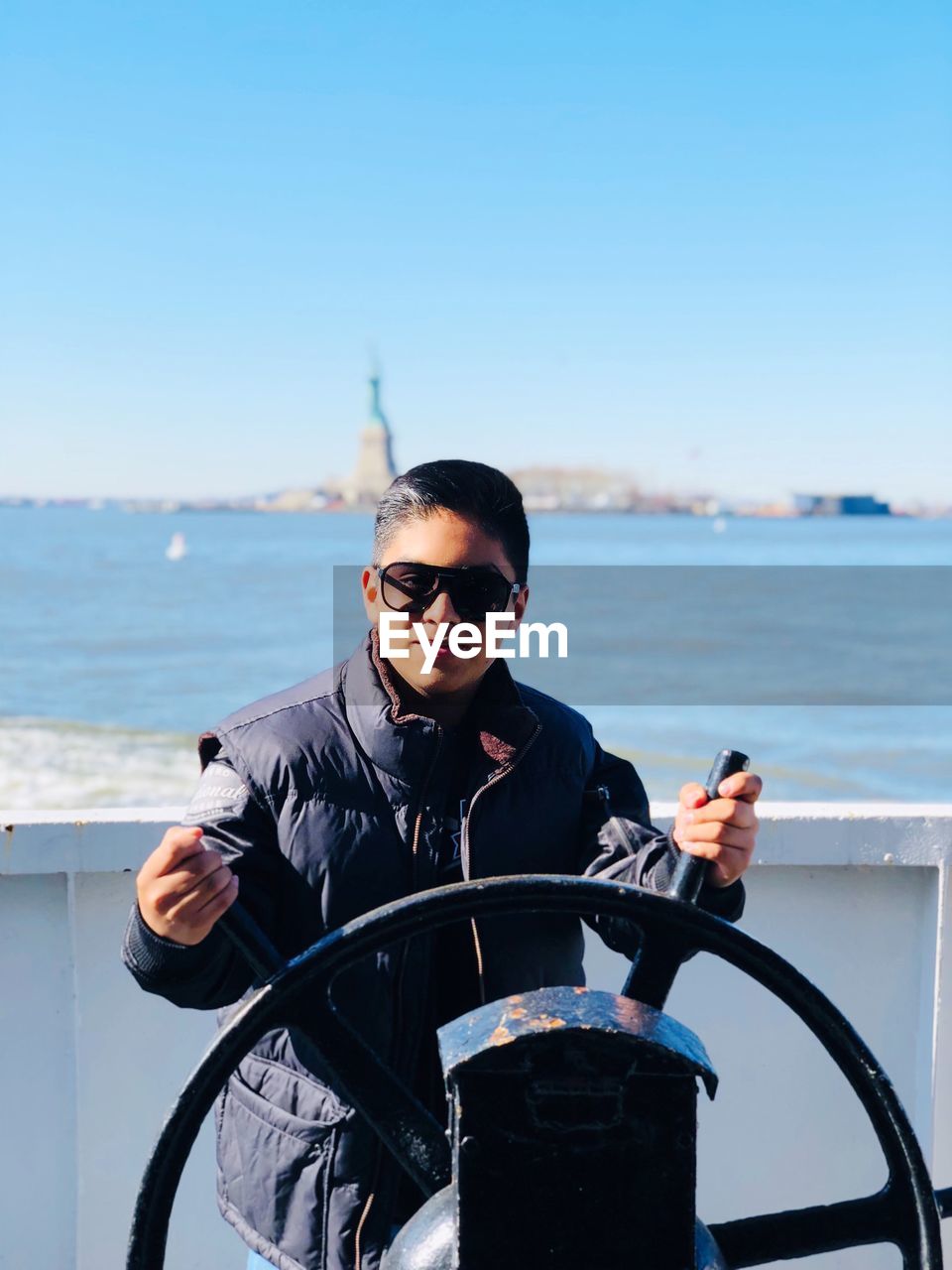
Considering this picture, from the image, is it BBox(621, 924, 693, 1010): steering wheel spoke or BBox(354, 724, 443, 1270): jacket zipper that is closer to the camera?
BBox(621, 924, 693, 1010): steering wheel spoke

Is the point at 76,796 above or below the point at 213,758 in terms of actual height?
below

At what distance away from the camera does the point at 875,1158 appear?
221cm

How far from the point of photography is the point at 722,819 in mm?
1077

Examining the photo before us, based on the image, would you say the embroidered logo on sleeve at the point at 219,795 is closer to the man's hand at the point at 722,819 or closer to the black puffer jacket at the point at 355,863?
the black puffer jacket at the point at 355,863

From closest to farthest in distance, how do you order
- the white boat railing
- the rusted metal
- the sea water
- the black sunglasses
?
the rusted metal
the black sunglasses
the white boat railing
the sea water

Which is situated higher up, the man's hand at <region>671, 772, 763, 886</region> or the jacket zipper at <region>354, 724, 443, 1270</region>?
the man's hand at <region>671, 772, 763, 886</region>

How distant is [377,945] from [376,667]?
581 millimetres

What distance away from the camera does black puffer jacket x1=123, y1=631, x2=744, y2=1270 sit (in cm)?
129

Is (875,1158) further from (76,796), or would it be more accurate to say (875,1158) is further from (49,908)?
(76,796)

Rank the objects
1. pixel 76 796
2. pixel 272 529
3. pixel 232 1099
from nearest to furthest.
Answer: pixel 232 1099
pixel 76 796
pixel 272 529

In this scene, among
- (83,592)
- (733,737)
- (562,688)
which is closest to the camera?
(733,737)

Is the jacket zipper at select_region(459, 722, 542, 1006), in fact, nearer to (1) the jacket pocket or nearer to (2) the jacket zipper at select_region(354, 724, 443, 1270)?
(2) the jacket zipper at select_region(354, 724, 443, 1270)

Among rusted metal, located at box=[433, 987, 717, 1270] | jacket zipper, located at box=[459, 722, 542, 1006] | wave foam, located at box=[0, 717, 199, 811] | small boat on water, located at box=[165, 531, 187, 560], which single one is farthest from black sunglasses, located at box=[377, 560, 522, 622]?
small boat on water, located at box=[165, 531, 187, 560]

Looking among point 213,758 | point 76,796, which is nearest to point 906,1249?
point 213,758
